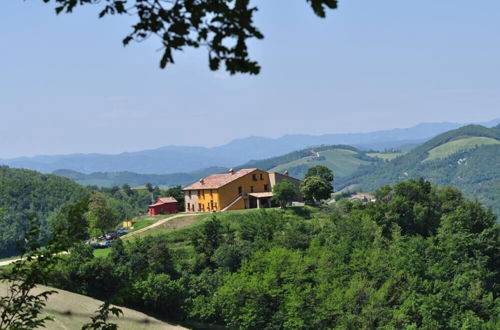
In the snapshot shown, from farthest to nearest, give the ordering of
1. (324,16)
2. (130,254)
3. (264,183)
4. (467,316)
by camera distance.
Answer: (264,183), (130,254), (467,316), (324,16)

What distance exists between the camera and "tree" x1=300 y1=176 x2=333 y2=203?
72.4 metres

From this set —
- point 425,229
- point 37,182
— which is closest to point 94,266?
point 425,229

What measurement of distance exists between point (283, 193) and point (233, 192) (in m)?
6.22

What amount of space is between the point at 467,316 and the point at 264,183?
33792mm

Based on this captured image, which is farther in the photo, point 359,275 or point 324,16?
point 359,275

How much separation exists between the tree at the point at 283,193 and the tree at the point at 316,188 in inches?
60.3

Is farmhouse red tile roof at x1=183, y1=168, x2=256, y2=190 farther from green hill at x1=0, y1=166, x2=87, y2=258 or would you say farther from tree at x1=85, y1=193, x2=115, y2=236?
green hill at x1=0, y1=166, x2=87, y2=258

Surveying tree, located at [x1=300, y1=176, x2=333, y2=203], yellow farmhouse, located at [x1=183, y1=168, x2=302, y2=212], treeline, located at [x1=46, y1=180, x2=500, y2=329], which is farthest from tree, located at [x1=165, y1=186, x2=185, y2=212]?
tree, located at [x1=300, y1=176, x2=333, y2=203]

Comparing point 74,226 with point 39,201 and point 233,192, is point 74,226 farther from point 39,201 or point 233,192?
point 39,201

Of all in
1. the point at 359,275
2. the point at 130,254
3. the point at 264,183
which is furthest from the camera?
the point at 264,183

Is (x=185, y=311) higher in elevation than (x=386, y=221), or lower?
lower

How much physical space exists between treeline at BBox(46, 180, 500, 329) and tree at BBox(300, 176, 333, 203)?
3.81 m

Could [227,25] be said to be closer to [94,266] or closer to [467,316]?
[467,316]

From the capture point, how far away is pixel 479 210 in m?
68.2
